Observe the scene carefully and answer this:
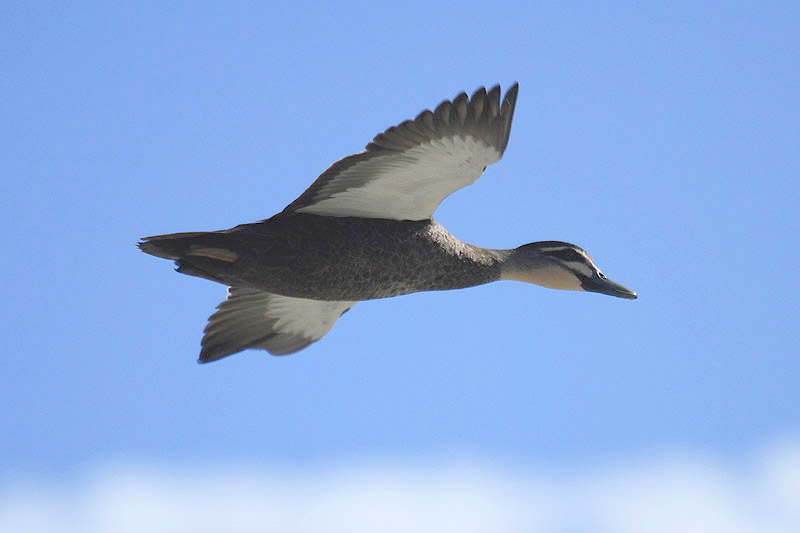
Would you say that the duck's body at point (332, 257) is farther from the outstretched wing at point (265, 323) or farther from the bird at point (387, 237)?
the outstretched wing at point (265, 323)

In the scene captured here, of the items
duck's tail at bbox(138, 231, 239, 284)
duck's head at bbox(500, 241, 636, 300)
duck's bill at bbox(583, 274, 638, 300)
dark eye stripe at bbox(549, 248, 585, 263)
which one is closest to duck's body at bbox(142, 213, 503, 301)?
→ duck's tail at bbox(138, 231, 239, 284)

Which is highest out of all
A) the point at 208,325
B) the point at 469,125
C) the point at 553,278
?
the point at 469,125

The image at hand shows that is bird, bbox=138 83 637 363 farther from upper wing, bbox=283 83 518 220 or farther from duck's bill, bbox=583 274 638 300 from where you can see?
duck's bill, bbox=583 274 638 300

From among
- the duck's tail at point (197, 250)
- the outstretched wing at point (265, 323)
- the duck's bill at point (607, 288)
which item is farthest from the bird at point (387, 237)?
the outstretched wing at point (265, 323)

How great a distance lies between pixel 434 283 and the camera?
25.6ft

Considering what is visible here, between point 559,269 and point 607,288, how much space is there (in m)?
0.50

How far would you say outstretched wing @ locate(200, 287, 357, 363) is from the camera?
8.78 m

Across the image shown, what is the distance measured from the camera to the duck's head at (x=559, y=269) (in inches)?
328

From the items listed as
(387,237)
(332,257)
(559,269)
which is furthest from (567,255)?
(332,257)

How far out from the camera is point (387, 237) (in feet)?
25.1

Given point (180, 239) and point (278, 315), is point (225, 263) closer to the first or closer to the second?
point (180, 239)

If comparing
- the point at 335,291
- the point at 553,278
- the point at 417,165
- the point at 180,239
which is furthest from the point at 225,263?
the point at 553,278

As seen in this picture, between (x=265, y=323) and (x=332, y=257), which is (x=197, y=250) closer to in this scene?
(x=332, y=257)

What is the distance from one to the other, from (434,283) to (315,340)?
6.22 ft
